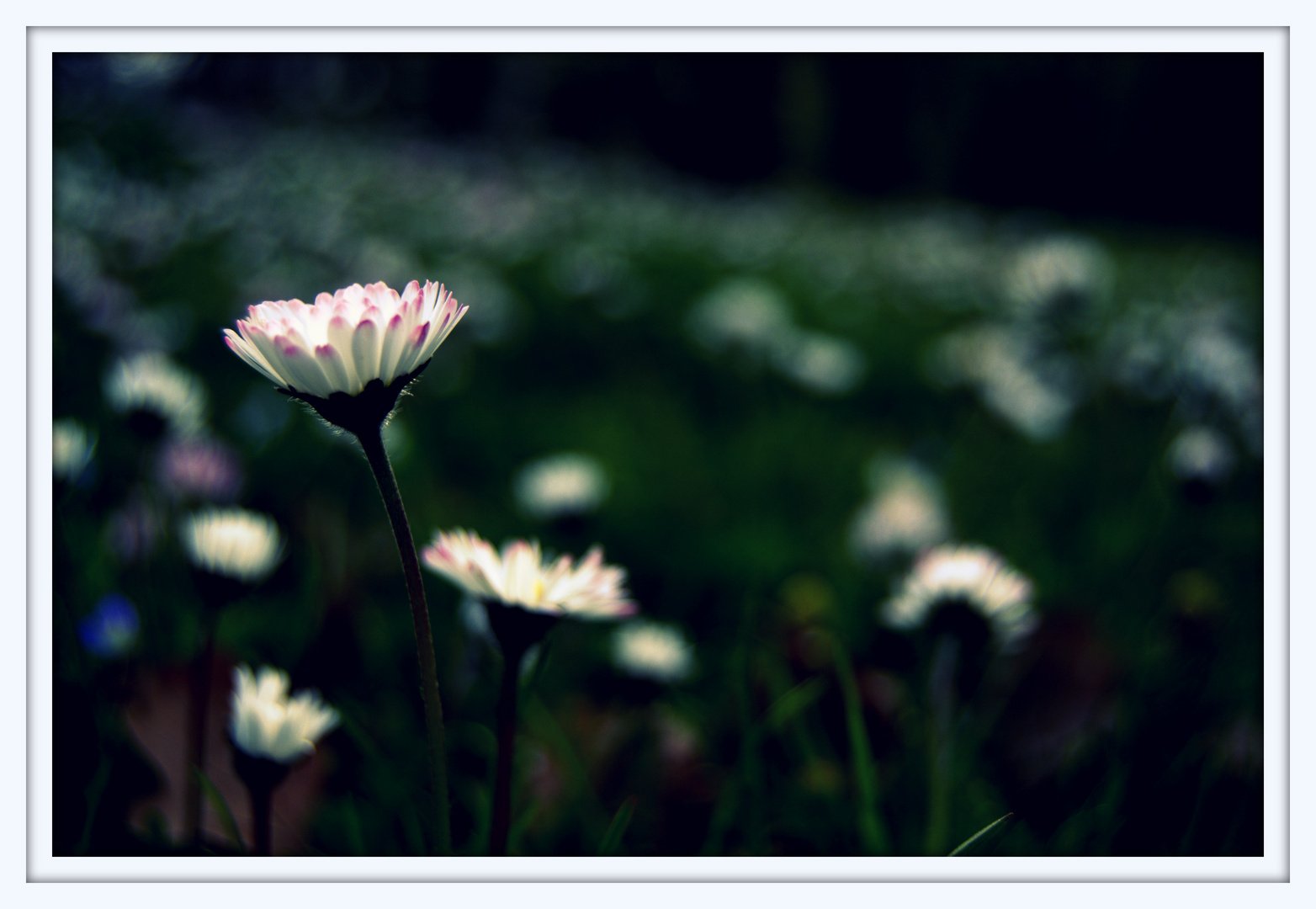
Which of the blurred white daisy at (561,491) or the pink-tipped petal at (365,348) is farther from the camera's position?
the blurred white daisy at (561,491)

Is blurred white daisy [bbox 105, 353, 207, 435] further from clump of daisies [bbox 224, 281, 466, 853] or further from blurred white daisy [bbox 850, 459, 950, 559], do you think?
blurred white daisy [bbox 850, 459, 950, 559]

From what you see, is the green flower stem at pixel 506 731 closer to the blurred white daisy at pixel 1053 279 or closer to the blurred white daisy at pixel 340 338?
the blurred white daisy at pixel 340 338

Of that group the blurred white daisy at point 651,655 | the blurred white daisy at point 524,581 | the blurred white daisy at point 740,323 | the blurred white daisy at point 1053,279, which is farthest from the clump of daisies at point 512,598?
the blurred white daisy at point 740,323

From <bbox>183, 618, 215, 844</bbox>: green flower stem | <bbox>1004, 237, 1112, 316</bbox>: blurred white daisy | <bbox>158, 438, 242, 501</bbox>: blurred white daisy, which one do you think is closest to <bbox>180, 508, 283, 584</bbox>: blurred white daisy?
<bbox>183, 618, 215, 844</bbox>: green flower stem

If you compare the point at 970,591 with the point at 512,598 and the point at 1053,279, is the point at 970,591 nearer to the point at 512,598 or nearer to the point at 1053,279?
the point at 512,598

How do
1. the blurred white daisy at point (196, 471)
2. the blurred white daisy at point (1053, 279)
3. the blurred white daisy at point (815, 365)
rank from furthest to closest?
the blurred white daisy at point (815, 365), the blurred white daisy at point (1053, 279), the blurred white daisy at point (196, 471)

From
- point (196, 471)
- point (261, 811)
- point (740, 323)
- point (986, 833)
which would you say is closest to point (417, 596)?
point (261, 811)
